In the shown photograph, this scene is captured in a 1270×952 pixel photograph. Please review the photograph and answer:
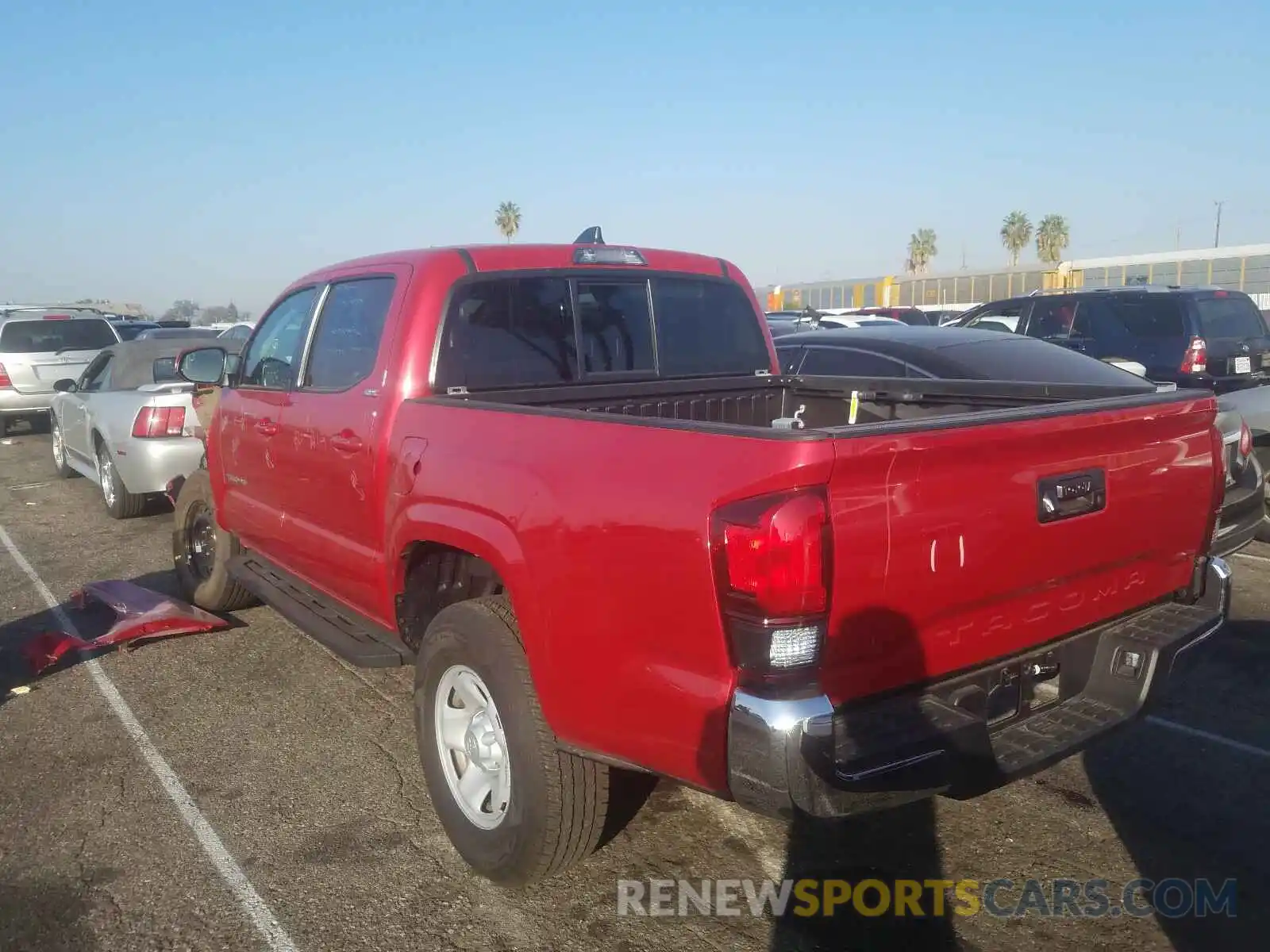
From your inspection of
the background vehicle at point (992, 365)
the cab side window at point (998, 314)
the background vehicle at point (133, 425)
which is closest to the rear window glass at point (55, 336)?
the background vehicle at point (133, 425)

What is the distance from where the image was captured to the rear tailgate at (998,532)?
97.7 inches

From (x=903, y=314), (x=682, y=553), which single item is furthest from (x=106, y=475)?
(x=903, y=314)

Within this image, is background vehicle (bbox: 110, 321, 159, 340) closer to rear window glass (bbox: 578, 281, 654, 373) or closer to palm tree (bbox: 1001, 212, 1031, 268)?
rear window glass (bbox: 578, 281, 654, 373)

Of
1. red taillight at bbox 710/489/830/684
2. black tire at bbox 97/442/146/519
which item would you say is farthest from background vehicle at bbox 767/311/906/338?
red taillight at bbox 710/489/830/684

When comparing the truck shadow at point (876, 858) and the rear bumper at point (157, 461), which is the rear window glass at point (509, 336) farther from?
the rear bumper at point (157, 461)

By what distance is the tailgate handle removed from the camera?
9.21 ft

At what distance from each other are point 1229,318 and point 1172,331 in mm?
820

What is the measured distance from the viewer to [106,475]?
949 cm

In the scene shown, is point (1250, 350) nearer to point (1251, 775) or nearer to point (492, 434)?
point (1251, 775)

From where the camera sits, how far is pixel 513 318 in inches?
165

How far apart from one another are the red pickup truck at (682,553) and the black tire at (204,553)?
167 cm

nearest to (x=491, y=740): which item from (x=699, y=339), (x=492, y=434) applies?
(x=492, y=434)

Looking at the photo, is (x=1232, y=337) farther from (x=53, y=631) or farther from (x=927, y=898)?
(x=53, y=631)

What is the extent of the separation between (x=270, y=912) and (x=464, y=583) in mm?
1233
